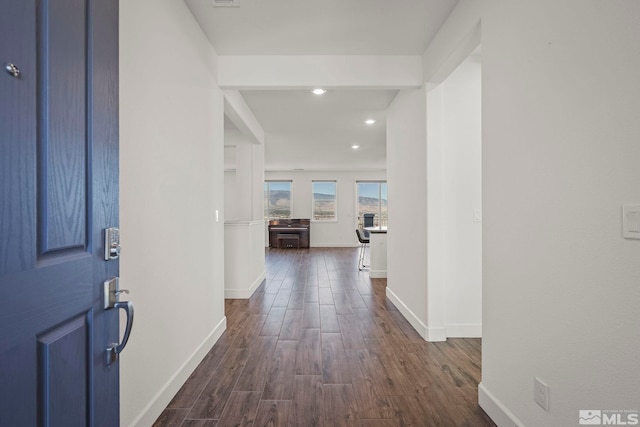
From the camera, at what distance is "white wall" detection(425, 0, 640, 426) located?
3.28 ft

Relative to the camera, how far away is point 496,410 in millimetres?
1654

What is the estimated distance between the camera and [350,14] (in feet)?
7.40

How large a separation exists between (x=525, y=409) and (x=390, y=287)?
2617 millimetres

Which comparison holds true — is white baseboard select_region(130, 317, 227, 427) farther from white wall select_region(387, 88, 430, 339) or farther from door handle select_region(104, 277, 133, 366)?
white wall select_region(387, 88, 430, 339)

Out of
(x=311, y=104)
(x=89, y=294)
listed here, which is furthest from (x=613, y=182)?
→ (x=311, y=104)

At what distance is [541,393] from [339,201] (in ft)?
29.7

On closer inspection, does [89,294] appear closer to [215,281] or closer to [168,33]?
[168,33]

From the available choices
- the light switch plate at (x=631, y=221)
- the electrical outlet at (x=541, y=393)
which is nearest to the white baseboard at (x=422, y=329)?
the electrical outlet at (x=541, y=393)

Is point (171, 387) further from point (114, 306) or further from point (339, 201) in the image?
point (339, 201)

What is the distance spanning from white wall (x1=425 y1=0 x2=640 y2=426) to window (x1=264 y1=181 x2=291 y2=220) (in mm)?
8859

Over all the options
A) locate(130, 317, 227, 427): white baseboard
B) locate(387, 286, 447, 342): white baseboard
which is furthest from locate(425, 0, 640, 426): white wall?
locate(130, 317, 227, 427): white baseboard

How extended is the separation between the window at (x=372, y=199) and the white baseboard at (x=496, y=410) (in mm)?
8607

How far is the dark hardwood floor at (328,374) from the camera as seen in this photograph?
5.65ft

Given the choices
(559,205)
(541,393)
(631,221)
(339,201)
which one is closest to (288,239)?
(339,201)
